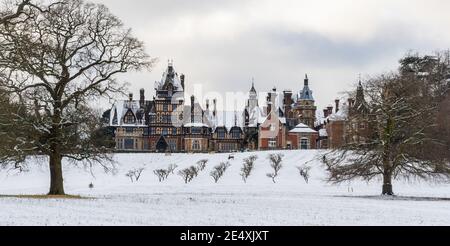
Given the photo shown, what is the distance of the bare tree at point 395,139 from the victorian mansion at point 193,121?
58474mm

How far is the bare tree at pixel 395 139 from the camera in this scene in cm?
3500

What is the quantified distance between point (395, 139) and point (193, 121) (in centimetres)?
6555

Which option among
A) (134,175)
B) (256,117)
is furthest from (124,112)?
(134,175)

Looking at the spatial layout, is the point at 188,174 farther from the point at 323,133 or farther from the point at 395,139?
the point at 323,133

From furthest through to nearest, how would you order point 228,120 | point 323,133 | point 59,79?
point 228,120
point 323,133
point 59,79

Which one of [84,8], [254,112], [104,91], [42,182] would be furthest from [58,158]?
[254,112]

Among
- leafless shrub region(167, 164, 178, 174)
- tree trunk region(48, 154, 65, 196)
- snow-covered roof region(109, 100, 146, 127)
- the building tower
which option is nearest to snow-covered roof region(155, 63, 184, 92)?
snow-covered roof region(109, 100, 146, 127)

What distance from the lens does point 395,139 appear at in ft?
119

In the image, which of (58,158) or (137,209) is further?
(58,158)

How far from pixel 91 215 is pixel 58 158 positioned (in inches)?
437

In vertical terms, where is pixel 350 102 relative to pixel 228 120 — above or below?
below

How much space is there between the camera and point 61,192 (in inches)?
1234
